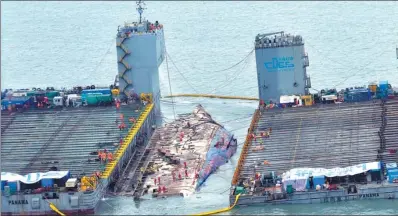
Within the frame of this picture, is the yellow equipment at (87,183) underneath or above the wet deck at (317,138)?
underneath

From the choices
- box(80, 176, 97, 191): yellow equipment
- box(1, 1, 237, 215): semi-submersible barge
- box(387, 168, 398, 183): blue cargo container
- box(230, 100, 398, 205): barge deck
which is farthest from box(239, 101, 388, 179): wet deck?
box(80, 176, 97, 191): yellow equipment

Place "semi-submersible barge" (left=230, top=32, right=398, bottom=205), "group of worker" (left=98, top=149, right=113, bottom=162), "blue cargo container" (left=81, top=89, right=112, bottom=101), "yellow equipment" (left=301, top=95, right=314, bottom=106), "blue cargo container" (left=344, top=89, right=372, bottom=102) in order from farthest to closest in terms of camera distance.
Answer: "blue cargo container" (left=81, top=89, right=112, bottom=101), "yellow equipment" (left=301, top=95, right=314, bottom=106), "blue cargo container" (left=344, top=89, right=372, bottom=102), "group of worker" (left=98, top=149, right=113, bottom=162), "semi-submersible barge" (left=230, top=32, right=398, bottom=205)

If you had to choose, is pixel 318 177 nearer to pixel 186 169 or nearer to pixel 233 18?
pixel 186 169

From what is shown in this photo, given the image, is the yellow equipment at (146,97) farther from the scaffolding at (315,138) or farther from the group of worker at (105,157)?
the group of worker at (105,157)

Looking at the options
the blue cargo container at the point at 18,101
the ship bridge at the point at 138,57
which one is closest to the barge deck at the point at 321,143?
the ship bridge at the point at 138,57

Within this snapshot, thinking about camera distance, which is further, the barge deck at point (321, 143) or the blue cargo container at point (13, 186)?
the blue cargo container at point (13, 186)

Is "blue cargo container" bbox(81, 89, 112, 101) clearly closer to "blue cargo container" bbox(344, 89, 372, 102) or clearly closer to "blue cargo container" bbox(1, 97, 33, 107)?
"blue cargo container" bbox(1, 97, 33, 107)

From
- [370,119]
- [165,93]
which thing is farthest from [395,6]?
[370,119]
